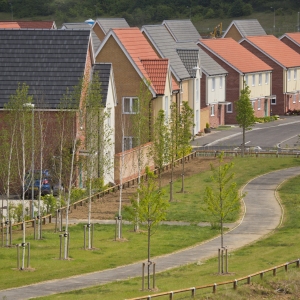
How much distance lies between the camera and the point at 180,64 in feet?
260

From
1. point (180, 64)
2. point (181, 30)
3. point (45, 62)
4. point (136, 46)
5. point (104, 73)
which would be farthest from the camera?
point (181, 30)

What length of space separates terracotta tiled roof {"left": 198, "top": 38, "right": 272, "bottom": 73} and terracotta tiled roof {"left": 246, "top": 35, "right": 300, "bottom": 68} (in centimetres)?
240

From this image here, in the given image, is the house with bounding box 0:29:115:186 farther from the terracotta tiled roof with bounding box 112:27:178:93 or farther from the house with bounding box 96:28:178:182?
the terracotta tiled roof with bounding box 112:27:178:93

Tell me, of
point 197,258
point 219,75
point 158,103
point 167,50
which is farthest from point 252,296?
point 219,75

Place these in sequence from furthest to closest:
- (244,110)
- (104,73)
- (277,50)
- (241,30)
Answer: (241,30) → (277,50) → (244,110) → (104,73)

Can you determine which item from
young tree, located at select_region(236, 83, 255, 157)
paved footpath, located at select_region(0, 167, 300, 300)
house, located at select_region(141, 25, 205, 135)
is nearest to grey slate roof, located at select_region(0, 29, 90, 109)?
paved footpath, located at select_region(0, 167, 300, 300)

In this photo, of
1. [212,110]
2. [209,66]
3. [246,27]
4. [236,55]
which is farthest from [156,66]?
[246,27]

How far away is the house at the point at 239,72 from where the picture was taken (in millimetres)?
93375

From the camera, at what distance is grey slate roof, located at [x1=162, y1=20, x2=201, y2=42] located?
339 ft

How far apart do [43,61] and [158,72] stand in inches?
495

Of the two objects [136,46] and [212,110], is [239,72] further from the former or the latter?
[136,46]

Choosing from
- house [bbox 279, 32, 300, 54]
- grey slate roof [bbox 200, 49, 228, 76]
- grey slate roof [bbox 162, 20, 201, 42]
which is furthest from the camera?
house [bbox 279, 32, 300, 54]

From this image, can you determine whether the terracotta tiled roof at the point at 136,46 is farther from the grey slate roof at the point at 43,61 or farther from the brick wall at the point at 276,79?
the brick wall at the point at 276,79

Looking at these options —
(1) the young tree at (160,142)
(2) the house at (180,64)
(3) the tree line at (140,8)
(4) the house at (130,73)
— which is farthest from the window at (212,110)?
(3) the tree line at (140,8)
